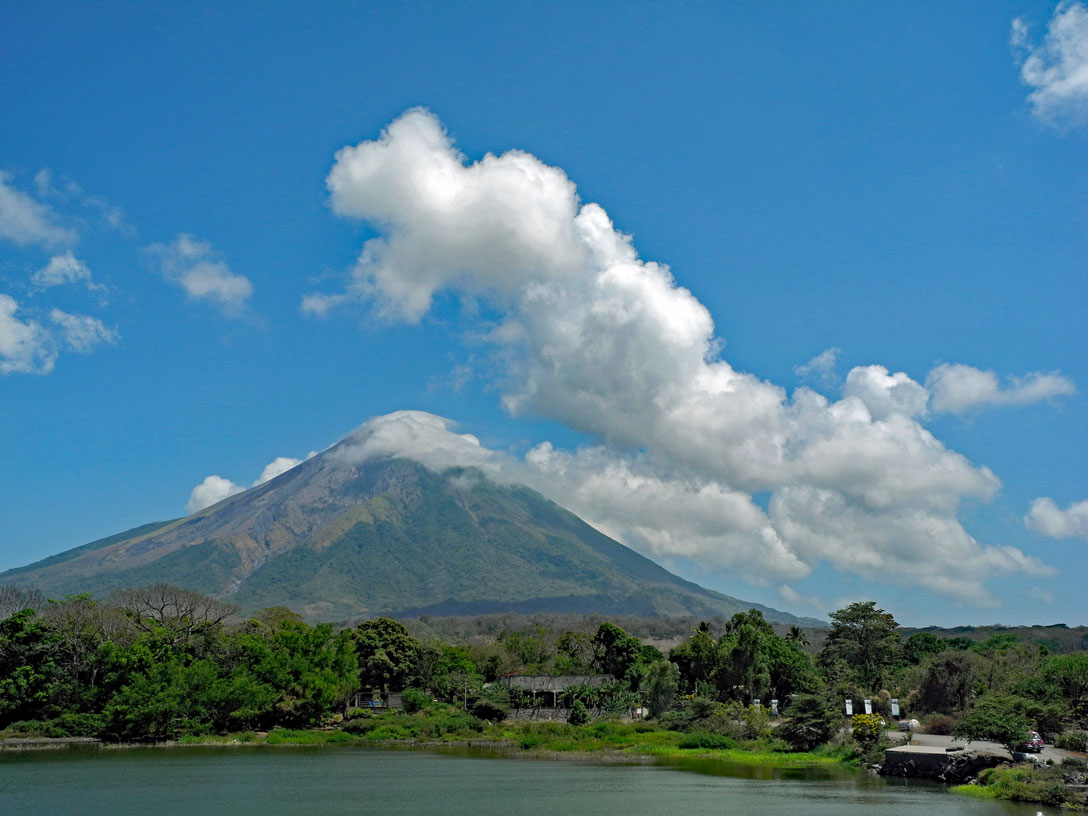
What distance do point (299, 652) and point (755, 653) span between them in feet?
81.6

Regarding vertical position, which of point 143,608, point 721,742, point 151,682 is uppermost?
point 143,608

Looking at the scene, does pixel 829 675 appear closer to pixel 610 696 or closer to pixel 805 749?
pixel 610 696

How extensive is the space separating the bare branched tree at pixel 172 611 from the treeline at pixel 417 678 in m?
0.12

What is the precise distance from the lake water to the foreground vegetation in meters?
4.24

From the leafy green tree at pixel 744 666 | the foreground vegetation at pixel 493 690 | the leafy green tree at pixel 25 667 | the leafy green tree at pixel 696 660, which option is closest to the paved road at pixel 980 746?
the foreground vegetation at pixel 493 690

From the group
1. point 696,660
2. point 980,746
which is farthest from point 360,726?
point 980,746

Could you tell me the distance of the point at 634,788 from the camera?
91.9 ft

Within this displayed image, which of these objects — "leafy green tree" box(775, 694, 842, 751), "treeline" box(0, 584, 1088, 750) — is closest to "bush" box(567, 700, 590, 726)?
"treeline" box(0, 584, 1088, 750)

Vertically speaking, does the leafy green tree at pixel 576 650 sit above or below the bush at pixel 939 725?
above

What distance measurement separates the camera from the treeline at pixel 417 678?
37.9 meters

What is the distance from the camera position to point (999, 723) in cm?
2911

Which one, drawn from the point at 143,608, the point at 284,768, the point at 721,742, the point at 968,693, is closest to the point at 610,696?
the point at 721,742

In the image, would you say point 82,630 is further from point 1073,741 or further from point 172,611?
point 1073,741

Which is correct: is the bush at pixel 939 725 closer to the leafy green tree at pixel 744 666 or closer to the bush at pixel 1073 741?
the bush at pixel 1073 741
